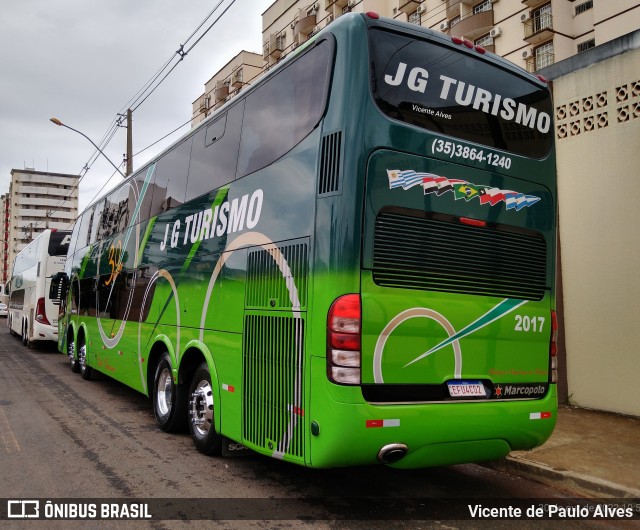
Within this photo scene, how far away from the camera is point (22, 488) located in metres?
4.98

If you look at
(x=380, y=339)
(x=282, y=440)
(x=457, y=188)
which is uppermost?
(x=457, y=188)

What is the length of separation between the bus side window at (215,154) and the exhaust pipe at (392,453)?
3.26 metres

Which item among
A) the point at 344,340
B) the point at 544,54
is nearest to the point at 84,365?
the point at 344,340

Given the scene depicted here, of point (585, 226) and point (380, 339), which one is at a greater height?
point (585, 226)

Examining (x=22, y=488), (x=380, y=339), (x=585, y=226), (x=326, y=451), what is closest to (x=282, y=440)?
(x=326, y=451)

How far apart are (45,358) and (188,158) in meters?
12.0

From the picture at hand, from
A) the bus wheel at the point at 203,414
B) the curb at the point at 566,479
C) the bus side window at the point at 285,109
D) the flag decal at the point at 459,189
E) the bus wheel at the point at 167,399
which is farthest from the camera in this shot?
the bus wheel at the point at 167,399

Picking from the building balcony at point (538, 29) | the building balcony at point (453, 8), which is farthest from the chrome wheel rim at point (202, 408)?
the building balcony at point (453, 8)

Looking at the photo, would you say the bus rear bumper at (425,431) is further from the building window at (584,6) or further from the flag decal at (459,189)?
the building window at (584,6)

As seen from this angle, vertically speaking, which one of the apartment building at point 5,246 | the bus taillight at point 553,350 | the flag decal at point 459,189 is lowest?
the bus taillight at point 553,350

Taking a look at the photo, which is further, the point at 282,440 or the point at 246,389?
the point at 246,389

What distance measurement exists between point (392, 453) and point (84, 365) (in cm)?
979

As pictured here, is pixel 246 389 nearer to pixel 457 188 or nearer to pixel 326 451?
pixel 326 451

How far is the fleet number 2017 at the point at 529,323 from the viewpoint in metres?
5.02
